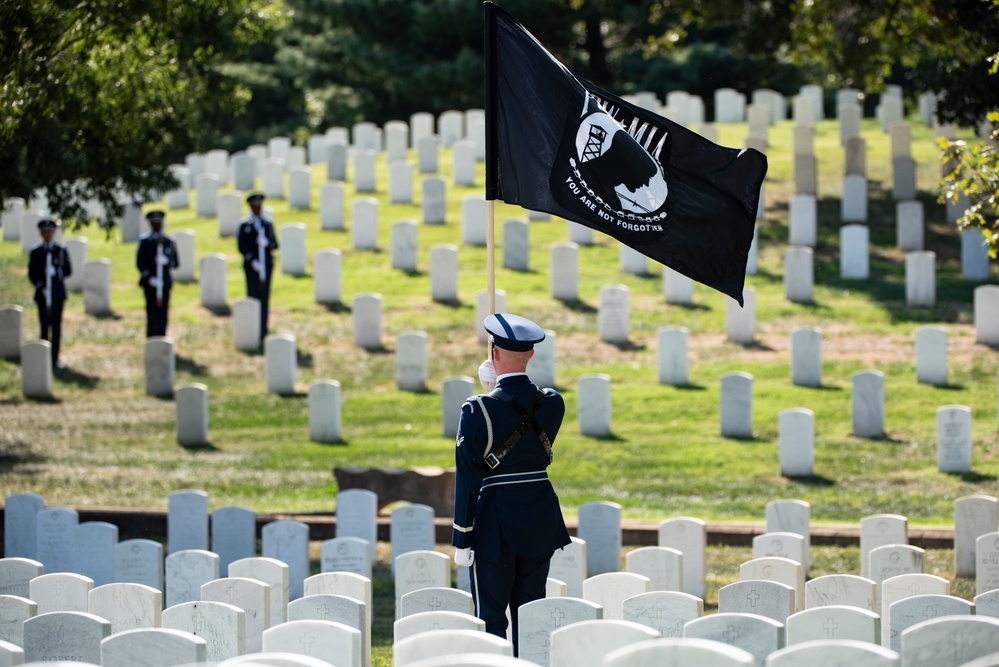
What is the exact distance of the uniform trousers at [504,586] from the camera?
6.43 m

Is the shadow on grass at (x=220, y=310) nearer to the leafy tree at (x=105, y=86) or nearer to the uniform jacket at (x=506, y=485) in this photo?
the leafy tree at (x=105, y=86)

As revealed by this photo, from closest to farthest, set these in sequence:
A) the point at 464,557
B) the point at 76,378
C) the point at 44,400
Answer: the point at 464,557
the point at 44,400
the point at 76,378

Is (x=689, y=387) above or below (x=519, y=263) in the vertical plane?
below

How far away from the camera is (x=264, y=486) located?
12359 millimetres

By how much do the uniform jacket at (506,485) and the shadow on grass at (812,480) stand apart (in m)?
6.10

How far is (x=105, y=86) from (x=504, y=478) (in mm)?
6180

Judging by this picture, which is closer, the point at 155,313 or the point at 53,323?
the point at 53,323

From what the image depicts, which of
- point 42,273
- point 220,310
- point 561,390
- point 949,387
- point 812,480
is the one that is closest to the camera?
point 812,480

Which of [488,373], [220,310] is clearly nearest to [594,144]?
[488,373]

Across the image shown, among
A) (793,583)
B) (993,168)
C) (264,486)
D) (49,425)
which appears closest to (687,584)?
(793,583)

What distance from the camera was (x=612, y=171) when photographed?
7230 mm

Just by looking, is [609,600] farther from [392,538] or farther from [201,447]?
[201,447]

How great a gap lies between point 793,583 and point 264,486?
5841 mm

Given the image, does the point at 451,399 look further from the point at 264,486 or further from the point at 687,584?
the point at 687,584
